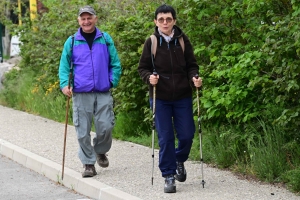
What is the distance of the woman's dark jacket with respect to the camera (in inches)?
311

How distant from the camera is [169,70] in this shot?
25.9ft

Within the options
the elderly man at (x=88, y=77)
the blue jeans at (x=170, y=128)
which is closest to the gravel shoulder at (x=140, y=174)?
the blue jeans at (x=170, y=128)

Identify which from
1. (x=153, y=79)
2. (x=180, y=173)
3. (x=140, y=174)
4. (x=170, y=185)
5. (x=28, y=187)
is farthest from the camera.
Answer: (x=28, y=187)

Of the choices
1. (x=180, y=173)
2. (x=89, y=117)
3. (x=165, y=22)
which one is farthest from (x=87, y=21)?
(x=180, y=173)

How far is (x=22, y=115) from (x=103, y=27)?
406 cm

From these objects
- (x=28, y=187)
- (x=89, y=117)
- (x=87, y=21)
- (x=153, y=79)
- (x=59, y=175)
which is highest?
(x=87, y=21)

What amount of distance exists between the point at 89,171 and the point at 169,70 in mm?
1788

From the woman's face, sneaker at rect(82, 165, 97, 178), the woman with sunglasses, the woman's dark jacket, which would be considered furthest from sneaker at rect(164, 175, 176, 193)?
the woman's face

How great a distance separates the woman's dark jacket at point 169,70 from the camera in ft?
25.9

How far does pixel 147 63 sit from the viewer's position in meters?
7.98

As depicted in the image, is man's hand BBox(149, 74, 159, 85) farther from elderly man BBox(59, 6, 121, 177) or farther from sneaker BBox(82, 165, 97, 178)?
sneaker BBox(82, 165, 97, 178)

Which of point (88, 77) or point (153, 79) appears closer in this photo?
point (153, 79)

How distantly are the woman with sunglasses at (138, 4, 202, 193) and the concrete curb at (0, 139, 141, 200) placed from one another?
0.61 meters

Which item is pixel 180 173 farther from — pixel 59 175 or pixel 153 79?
pixel 59 175
